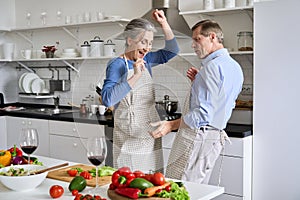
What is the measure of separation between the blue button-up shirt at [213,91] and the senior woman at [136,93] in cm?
28

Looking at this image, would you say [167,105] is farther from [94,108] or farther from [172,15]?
[172,15]

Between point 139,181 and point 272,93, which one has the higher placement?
point 272,93

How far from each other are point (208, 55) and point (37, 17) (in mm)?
3358

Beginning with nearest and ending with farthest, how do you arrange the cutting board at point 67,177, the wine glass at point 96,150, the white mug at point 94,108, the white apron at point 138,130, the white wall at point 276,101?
the wine glass at point 96,150
the cutting board at point 67,177
the white apron at point 138,130
the white mug at point 94,108
the white wall at point 276,101

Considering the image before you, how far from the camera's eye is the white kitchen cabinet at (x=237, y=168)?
3.31 metres

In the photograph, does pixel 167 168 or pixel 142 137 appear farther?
pixel 167 168

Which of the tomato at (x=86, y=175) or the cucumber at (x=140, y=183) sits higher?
the cucumber at (x=140, y=183)

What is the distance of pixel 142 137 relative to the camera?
2.21 metres

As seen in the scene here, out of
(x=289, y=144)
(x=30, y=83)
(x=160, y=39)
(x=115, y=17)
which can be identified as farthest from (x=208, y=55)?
(x=30, y=83)

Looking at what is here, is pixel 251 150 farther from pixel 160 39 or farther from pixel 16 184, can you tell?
pixel 16 184

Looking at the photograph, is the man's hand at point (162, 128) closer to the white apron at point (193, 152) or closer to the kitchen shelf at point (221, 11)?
the white apron at point (193, 152)

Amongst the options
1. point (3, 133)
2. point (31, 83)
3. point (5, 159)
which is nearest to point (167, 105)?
point (5, 159)

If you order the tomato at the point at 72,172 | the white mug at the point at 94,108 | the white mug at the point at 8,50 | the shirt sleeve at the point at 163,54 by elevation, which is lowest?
the tomato at the point at 72,172

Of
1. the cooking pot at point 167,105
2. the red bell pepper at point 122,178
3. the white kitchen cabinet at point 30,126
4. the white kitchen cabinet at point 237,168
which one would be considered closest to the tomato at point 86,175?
the red bell pepper at point 122,178
